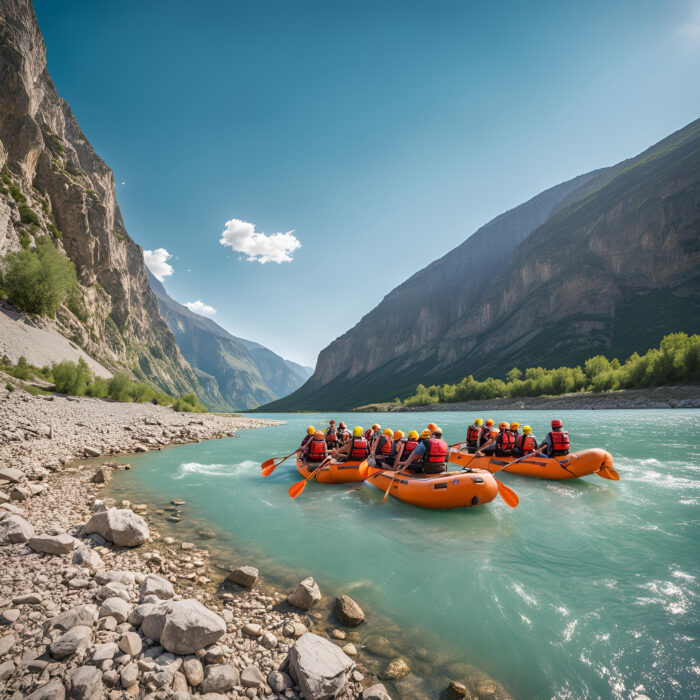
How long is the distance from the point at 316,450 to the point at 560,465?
9082mm

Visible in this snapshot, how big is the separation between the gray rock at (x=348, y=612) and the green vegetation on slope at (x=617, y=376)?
5995 centimetres

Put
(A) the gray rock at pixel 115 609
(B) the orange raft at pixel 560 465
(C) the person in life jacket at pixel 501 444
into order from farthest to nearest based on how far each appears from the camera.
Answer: (C) the person in life jacket at pixel 501 444, (B) the orange raft at pixel 560 465, (A) the gray rock at pixel 115 609

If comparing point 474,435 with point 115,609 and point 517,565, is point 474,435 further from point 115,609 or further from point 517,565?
point 115,609

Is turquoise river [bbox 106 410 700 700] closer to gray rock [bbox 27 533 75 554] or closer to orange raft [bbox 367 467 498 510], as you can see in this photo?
orange raft [bbox 367 467 498 510]

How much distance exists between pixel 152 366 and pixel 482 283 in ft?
556

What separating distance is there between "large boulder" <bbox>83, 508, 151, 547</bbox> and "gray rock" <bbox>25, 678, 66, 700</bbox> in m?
3.76

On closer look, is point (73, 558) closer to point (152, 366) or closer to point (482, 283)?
point (152, 366)

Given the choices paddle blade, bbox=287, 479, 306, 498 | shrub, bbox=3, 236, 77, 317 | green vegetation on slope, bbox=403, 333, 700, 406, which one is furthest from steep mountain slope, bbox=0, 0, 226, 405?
green vegetation on slope, bbox=403, 333, 700, 406

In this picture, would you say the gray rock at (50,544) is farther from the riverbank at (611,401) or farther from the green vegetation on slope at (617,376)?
the green vegetation on slope at (617,376)

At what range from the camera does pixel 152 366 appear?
115 metres

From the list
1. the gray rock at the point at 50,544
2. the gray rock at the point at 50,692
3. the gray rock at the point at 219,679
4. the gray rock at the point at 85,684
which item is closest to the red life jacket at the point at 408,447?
the gray rock at the point at 219,679

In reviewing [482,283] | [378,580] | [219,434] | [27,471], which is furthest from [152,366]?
[482,283]

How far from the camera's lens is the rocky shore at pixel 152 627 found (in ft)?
10.6

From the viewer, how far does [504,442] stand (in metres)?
14.8
